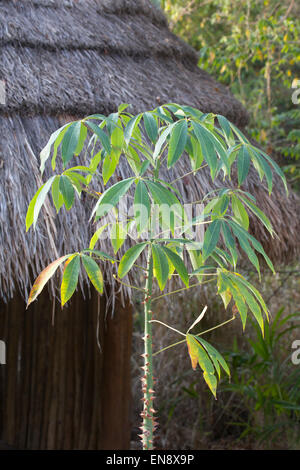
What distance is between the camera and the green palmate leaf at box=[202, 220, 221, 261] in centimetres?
115

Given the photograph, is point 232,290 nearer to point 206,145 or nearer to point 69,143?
point 206,145

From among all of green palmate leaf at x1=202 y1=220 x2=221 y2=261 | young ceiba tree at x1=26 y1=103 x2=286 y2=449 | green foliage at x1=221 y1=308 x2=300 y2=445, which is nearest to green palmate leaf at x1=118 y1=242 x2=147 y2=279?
young ceiba tree at x1=26 y1=103 x2=286 y2=449

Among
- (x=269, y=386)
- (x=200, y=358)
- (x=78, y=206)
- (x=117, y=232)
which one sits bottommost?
(x=269, y=386)

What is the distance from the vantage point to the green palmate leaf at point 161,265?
1.12m

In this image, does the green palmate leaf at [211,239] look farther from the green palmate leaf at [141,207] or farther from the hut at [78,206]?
the hut at [78,206]

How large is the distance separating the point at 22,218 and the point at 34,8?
4.03ft

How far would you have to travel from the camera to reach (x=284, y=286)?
4621mm

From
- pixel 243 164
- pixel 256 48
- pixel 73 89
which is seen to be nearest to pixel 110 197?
pixel 243 164

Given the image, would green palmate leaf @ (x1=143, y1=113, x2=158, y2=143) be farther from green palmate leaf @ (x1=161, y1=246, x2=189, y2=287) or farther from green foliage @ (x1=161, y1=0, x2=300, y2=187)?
green foliage @ (x1=161, y1=0, x2=300, y2=187)

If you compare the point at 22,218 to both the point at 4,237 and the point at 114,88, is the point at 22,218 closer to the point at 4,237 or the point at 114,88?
the point at 4,237

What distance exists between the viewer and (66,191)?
1.27 metres

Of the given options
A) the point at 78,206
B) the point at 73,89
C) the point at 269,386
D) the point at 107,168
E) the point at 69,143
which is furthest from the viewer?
the point at 269,386

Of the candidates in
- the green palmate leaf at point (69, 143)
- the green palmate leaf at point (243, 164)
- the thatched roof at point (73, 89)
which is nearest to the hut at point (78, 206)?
the thatched roof at point (73, 89)

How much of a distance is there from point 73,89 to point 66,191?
4.20 feet
